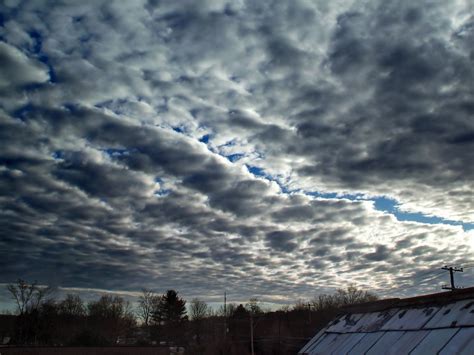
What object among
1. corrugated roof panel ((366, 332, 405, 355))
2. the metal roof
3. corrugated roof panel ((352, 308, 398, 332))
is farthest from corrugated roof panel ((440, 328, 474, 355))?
corrugated roof panel ((352, 308, 398, 332))

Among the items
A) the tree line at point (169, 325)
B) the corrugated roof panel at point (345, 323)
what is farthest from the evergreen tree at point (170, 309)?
the corrugated roof panel at point (345, 323)

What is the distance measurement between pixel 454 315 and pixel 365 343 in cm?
413

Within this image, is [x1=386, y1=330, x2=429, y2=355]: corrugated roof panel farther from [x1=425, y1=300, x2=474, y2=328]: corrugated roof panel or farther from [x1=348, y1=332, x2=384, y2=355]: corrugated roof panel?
[x1=348, y1=332, x2=384, y2=355]: corrugated roof panel

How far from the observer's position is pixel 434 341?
515 inches

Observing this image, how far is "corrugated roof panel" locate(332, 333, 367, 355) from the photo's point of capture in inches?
686

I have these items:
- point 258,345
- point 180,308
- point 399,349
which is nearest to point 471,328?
point 399,349

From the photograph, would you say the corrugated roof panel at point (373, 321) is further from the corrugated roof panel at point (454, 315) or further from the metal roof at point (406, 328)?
the corrugated roof panel at point (454, 315)

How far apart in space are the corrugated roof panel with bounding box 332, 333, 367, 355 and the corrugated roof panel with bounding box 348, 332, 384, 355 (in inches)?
13.1

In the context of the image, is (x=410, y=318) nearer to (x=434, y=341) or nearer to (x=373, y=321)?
(x=373, y=321)

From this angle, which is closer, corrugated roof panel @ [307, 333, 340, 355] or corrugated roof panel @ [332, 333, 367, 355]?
corrugated roof panel @ [332, 333, 367, 355]

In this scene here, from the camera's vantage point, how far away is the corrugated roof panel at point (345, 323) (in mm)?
20016

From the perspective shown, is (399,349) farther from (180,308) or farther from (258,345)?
(180,308)

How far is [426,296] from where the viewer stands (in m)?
16.5

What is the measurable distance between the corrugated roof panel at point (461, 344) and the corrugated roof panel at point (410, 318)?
2460mm
